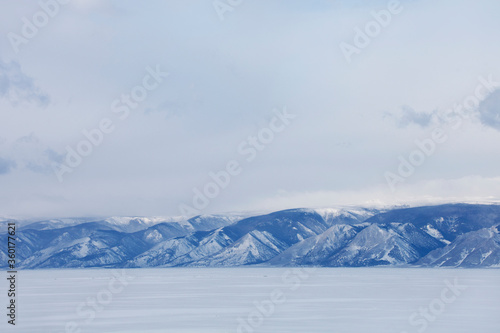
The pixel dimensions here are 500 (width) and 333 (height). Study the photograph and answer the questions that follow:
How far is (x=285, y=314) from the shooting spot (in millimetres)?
75750

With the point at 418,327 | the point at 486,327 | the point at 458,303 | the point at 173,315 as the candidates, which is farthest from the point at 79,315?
the point at 458,303

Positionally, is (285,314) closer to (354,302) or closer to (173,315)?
(173,315)


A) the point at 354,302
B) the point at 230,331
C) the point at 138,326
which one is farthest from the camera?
the point at 354,302

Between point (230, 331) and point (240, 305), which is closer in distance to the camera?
point (230, 331)

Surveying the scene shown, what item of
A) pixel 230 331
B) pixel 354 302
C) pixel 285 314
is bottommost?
pixel 354 302

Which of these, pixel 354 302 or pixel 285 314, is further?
pixel 354 302

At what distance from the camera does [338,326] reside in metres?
64.6

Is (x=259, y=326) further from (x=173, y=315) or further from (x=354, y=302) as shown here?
(x=354, y=302)

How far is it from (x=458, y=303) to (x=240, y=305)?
29444mm

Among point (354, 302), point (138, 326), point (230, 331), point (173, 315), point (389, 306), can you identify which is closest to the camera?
point (230, 331)

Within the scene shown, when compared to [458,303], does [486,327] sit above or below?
above

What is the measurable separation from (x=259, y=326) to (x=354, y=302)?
1368 inches

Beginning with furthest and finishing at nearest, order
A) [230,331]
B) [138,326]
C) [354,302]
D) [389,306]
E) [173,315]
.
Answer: [354,302]
[389,306]
[173,315]
[138,326]
[230,331]

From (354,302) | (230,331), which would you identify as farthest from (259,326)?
(354,302)
